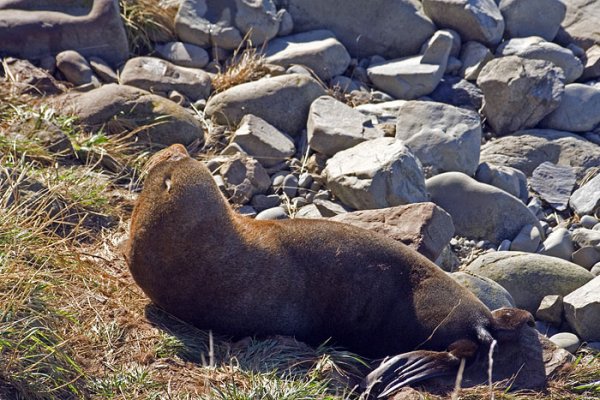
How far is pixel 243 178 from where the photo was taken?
28.6 feet

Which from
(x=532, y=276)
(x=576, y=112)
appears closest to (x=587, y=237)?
(x=532, y=276)

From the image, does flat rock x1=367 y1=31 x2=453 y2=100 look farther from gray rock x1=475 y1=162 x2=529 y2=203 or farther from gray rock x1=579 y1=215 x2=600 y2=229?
gray rock x1=579 y1=215 x2=600 y2=229

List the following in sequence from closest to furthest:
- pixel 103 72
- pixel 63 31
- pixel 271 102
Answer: pixel 271 102 → pixel 103 72 → pixel 63 31

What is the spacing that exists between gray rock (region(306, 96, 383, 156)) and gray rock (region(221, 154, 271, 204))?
0.67 m

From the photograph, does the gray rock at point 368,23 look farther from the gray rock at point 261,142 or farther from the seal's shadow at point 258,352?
the seal's shadow at point 258,352

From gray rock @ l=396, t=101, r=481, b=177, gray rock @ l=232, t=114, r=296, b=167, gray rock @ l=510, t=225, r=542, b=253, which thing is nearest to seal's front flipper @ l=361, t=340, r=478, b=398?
gray rock @ l=510, t=225, r=542, b=253

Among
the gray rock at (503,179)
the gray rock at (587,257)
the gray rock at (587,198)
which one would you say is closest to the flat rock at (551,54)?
the gray rock at (587,198)

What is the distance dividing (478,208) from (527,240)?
0.49 metres

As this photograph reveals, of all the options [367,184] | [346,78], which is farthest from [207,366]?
[346,78]

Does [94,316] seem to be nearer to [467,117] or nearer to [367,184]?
[367,184]

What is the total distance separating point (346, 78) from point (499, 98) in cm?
159

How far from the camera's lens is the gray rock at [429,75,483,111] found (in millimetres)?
10562

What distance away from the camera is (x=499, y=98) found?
404 inches

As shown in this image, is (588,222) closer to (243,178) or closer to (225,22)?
(243,178)
